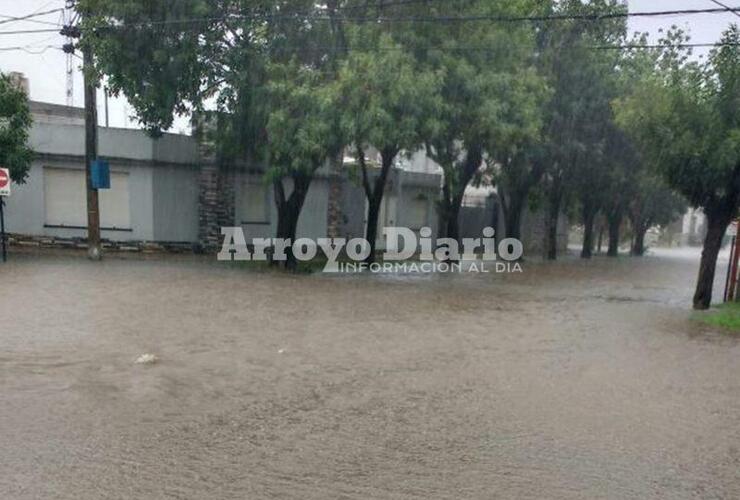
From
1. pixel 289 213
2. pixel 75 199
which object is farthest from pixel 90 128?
pixel 289 213

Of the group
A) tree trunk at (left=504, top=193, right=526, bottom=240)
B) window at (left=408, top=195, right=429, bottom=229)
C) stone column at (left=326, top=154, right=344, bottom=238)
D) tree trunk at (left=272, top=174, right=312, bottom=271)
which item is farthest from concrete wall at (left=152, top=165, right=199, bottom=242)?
tree trunk at (left=504, top=193, right=526, bottom=240)

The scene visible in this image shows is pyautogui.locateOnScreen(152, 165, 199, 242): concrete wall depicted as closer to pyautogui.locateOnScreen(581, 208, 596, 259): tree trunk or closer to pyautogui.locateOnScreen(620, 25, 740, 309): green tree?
pyautogui.locateOnScreen(620, 25, 740, 309): green tree

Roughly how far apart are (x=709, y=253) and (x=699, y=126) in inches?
109

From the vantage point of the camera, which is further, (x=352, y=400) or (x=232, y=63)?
(x=232, y=63)

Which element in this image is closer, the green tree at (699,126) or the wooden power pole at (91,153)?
the green tree at (699,126)

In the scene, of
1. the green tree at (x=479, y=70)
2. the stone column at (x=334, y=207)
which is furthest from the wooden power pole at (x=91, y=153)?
the stone column at (x=334, y=207)

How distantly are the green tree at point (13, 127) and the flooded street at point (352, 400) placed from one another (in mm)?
5275

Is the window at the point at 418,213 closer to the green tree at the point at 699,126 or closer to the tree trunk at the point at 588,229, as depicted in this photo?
the tree trunk at the point at 588,229

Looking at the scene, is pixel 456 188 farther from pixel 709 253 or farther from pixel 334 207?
pixel 709 253

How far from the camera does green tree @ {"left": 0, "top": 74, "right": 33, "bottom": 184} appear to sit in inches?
618

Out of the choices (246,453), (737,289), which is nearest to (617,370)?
(246,453)

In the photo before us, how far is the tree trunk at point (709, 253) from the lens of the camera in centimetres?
1215

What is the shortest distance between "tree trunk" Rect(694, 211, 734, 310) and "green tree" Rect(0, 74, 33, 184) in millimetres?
16122

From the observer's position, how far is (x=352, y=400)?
6.15 metres
